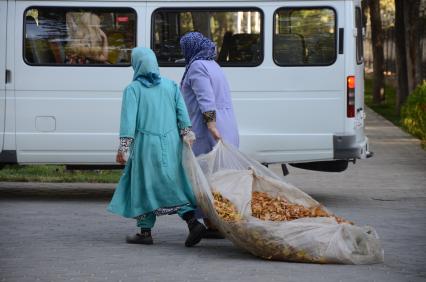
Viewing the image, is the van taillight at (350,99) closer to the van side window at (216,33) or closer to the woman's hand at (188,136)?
the van side window at (216,33)

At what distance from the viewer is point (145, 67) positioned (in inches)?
378

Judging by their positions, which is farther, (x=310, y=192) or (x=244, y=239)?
(x=310, y=192)

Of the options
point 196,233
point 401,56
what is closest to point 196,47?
point 196,233

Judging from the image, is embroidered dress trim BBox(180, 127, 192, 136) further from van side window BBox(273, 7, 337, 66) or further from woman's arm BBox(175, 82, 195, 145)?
van side window BBox(273, 7, 337, 66)

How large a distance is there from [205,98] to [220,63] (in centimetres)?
280

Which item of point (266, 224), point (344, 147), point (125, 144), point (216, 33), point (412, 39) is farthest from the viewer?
point (412, 39)

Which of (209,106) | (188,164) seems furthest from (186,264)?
(209,106)

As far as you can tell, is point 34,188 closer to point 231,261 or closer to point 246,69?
point 246,69

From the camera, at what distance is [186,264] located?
8797 mm

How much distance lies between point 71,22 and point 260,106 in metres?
2.14

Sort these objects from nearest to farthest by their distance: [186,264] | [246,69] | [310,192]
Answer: [186,264]
[246,69]
[310,192]

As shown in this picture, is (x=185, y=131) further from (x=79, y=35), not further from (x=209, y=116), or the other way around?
(x=79, y=35)

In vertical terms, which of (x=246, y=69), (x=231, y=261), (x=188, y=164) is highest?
(x=246, y=69)

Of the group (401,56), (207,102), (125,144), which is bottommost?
(125,144)
